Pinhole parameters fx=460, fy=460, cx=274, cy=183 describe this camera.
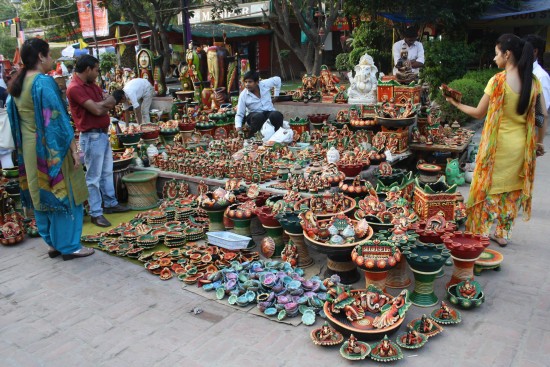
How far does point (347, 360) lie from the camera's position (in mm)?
2619

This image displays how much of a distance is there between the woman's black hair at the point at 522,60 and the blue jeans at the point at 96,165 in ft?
12.6

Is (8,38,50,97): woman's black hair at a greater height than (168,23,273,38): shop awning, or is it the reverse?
Answer: (168,23,273,38): shop awning

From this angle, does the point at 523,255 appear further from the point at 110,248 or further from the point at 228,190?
the point at 110,248

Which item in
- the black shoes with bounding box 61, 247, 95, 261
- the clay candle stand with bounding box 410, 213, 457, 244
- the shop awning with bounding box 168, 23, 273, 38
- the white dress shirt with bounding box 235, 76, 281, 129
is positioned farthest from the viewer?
the shop awning with bounding box 168, 23, 273, 38

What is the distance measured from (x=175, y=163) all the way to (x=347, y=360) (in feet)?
12.2

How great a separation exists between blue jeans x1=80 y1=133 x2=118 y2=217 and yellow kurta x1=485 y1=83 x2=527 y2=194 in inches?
146

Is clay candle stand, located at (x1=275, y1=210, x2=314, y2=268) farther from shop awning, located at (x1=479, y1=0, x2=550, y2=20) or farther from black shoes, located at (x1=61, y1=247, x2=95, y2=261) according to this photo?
shop awning, located at (x1=479, y1=0, x2=550, y2=20)

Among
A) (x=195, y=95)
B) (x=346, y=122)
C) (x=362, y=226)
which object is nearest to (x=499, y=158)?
(x=362, y=226)

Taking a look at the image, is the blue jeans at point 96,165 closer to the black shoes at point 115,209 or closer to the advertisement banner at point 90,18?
the black shoes at point 115,209

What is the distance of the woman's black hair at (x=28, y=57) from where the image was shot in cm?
377

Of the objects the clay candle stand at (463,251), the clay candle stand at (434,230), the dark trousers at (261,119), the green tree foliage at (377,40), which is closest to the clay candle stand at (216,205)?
the clay candle stand at (434,230)

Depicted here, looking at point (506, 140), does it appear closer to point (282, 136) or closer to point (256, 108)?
point (282, 136)

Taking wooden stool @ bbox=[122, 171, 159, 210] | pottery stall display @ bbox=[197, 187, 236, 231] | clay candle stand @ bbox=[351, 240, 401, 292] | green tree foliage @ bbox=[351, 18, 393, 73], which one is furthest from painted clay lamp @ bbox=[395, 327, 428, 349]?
green tree foliage @ bbox=[351, 18, 393, 73]

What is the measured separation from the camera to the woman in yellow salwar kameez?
347 cm
